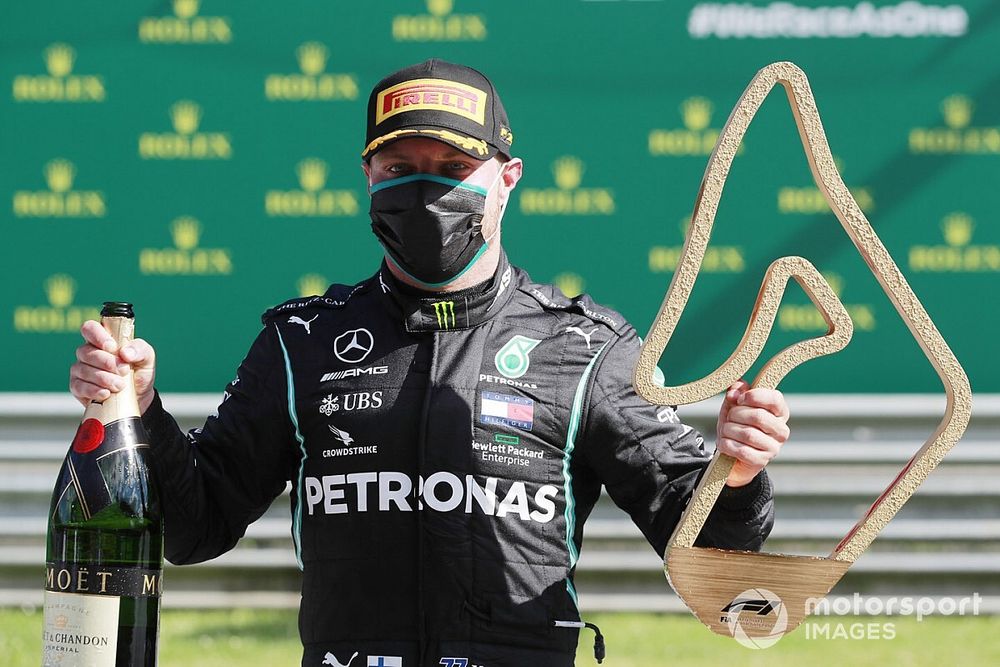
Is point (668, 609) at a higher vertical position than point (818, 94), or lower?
lower

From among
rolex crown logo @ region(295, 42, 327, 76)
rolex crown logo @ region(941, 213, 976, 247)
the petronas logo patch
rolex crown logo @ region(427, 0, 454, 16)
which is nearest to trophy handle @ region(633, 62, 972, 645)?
the petronas logo patch

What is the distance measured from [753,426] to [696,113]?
230 cm

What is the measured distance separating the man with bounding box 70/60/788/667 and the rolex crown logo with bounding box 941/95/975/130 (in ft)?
7.18

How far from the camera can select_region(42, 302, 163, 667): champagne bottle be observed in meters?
1.78

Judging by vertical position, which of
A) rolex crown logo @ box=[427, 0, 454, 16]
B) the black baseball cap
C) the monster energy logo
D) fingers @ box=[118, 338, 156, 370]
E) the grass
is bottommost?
the grass

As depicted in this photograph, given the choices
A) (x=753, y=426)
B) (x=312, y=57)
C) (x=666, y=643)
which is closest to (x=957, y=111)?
(x=666, y=643)

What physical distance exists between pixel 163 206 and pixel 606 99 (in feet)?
4.53

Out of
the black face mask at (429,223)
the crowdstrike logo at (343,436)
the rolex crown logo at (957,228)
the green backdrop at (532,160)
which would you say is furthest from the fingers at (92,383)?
the rolex crown logo at (957,228)

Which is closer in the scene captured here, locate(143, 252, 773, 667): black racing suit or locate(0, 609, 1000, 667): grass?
locate(143, 252, 773, 667): black racing suit

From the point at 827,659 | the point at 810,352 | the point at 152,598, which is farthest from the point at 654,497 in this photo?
the point at 827,659

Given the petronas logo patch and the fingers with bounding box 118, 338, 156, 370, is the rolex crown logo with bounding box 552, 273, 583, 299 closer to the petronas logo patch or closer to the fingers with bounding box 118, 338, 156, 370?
the petronas logo patch

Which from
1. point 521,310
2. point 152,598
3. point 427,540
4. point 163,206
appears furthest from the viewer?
point 163,206

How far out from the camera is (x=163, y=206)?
13.4 feet

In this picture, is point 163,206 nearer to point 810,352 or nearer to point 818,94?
point 818,94
